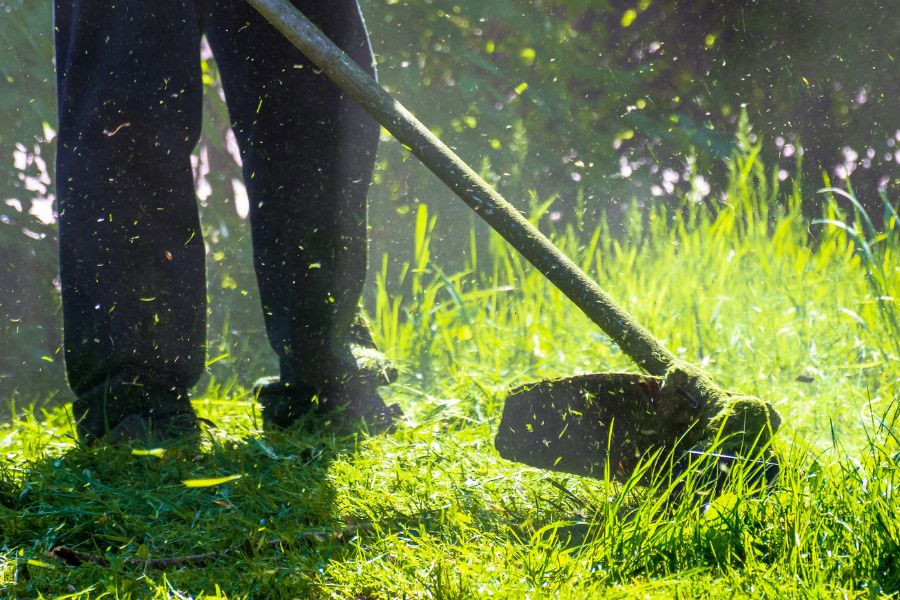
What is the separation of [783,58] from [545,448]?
284cm

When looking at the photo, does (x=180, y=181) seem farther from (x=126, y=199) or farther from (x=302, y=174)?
(x=302, y=174)

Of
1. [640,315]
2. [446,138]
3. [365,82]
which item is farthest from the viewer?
[446,138]

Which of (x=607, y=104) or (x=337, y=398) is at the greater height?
(x=607, y=104)

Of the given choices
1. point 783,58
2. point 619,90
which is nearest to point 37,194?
point 619,90

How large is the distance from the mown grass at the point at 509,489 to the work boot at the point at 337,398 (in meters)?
0.08

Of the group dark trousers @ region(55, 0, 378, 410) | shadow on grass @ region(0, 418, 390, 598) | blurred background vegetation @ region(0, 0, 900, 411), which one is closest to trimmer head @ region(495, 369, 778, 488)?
shadow on grass @ region(0, 418, 390, 598)

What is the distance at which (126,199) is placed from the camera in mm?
2203

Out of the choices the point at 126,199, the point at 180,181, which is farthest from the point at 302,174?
the point at 126,199

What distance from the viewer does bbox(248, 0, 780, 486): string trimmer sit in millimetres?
1746

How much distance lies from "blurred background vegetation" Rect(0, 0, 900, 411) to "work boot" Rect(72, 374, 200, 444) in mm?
1295

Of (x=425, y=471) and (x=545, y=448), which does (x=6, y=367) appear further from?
(x=545, y=448)

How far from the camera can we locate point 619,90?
396 cm

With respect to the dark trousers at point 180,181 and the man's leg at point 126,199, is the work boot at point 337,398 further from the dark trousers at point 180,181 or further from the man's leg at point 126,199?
the man's leg at point 126,199

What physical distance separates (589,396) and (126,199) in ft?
3.90
